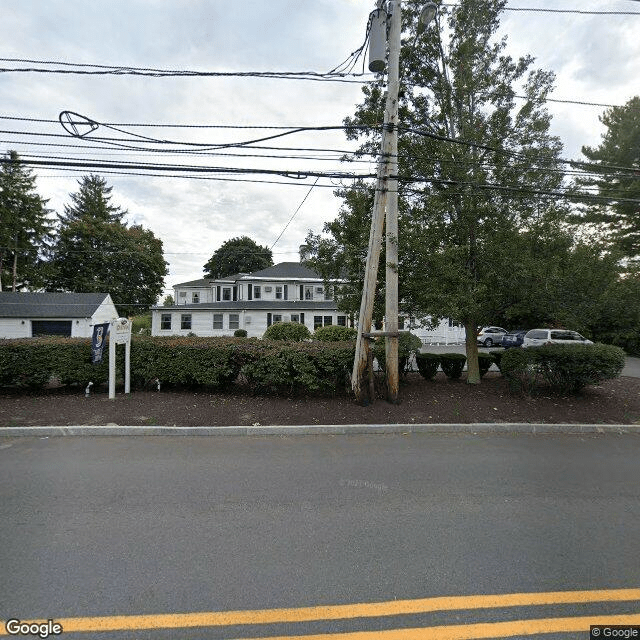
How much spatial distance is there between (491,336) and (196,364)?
970 inches

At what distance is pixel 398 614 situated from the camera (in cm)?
225

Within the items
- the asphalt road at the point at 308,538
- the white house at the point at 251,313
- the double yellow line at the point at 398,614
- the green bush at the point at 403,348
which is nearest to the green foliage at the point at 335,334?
the white house at the point at 251,313

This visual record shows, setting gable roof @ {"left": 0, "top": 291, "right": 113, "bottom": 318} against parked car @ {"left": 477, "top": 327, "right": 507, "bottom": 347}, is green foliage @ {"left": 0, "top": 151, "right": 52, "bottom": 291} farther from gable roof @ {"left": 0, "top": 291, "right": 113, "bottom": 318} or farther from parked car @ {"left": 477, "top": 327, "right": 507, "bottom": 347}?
parked car @ {"left": 477, "top": 327, "right": 507, "bottom": 347}

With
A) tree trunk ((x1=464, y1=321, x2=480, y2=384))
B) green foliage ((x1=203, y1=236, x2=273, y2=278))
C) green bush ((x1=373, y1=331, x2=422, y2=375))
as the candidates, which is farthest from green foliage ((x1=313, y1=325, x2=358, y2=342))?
green foliage ((x1=203, y1=236, x2=273, y2=278))

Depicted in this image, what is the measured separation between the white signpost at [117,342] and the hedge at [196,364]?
242 millimetres

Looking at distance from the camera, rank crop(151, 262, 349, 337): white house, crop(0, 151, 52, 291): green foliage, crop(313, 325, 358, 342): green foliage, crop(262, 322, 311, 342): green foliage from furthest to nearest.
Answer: crop(0, 151, 52, 291): green foliage < crop(151, 262, 349, 337): white house < crop(262, 322, 311, 342): green foliage < crop(313, 325, 358, 342): green foliage

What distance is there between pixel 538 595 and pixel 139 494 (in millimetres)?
3670

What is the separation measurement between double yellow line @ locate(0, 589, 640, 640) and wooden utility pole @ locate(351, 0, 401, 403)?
4.88m

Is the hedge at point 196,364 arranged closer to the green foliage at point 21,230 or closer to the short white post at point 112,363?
the short white post at point 112,363

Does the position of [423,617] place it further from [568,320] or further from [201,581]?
[568,320]

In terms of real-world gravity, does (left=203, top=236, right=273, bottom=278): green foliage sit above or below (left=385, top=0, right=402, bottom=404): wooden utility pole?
above

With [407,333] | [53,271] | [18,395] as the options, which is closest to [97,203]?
[53,271]

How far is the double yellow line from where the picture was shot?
2.11m

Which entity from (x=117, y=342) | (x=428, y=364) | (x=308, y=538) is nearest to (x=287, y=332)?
(x=428, y=364)
